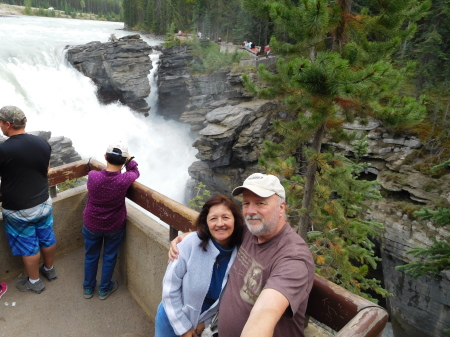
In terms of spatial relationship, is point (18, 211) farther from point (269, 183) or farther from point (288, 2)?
point (288, 2)

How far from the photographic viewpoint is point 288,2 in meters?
6.23

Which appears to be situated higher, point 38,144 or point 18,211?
point 38,144

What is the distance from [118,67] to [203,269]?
1072 inches

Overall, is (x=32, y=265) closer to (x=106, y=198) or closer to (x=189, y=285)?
(x=106, y=198)

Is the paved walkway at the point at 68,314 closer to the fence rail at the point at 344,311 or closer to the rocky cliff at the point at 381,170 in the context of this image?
the fence rail at the point at 344,311

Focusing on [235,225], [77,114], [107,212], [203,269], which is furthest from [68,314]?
[77,114]

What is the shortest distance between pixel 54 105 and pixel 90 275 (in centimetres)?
2224

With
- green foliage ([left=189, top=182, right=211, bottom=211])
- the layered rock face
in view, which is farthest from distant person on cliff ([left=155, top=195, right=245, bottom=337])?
the layered rock face

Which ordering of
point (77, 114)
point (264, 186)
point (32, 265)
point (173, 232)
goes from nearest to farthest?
point (264, 186) < point (173, 232) < point (32, 265) < point (77, 114)

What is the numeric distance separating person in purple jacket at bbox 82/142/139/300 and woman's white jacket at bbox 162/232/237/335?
1352 mm

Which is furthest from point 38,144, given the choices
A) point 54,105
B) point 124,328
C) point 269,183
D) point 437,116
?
point 54,105

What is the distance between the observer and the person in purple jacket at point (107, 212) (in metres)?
3.01

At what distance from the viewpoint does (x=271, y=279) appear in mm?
1448

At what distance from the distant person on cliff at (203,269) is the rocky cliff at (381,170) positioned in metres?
11.9
